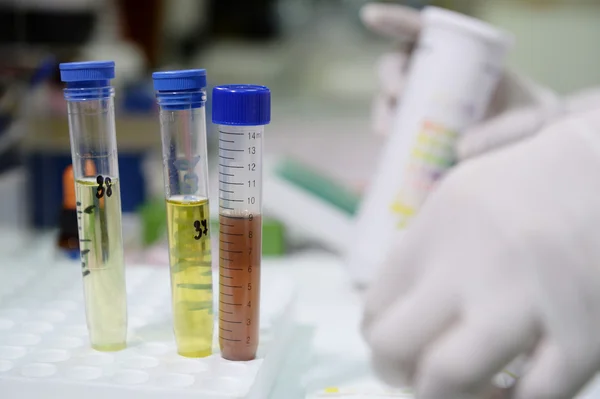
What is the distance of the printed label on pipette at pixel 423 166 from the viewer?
3.01 feet

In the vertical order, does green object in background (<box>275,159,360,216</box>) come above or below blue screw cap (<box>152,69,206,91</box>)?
below

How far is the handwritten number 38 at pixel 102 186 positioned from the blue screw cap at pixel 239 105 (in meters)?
0.11

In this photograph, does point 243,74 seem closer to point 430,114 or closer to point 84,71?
point 430,114

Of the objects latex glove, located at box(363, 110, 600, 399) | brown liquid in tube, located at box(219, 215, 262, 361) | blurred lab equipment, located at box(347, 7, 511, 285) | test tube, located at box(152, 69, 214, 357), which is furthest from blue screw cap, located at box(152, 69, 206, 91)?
blurred lab equipment, located at box(347, 7, 511, 285)

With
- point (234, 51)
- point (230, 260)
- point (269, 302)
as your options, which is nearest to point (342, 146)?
point (234, 51)

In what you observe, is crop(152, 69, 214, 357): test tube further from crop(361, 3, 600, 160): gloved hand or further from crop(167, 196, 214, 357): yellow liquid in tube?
crop(361, 3, 600, 160): gloved hand

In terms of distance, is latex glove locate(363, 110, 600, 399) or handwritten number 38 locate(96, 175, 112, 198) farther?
handwritten number 38 locate(96, 175, 112, 198)

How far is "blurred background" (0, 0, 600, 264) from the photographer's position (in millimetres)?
1149

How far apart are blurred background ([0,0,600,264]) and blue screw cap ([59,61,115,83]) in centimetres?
19

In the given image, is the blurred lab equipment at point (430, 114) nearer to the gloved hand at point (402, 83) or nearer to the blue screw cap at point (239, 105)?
the gloved hand at point (402, 83)

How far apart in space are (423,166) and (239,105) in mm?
431

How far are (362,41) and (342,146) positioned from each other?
4.17 feet

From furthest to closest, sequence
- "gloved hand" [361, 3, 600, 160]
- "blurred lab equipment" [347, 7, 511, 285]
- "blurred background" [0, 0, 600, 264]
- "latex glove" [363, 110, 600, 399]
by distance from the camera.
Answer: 1. "blurred background" [0, 0, 600, 264]
2. "gloved hand" [361, 3, 600, 160]
3. "blurred lab equipment" [347, 7, 511, 285]
4. "latex glove" [363, 110, 600, 399]

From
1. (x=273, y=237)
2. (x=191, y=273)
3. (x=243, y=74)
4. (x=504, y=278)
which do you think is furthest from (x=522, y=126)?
(x=243, y=74)
